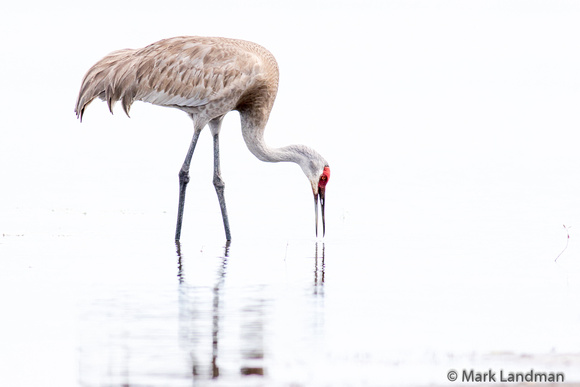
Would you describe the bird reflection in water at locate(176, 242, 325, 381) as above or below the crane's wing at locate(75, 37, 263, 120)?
below

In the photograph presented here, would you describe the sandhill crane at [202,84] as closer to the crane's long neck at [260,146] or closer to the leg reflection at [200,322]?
the crane's long neck at [260,146]

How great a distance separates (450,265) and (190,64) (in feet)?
14.8

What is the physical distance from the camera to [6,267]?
935 centimetres

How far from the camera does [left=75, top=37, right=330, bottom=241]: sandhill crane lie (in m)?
12.6

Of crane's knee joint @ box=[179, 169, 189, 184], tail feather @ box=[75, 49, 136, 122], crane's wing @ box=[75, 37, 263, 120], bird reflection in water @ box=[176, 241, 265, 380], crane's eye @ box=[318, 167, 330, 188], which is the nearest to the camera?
bird reflection in water @ box=[176, 241, 265, 380]

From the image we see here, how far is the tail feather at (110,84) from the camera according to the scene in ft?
41.9

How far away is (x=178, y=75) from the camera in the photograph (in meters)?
12.7

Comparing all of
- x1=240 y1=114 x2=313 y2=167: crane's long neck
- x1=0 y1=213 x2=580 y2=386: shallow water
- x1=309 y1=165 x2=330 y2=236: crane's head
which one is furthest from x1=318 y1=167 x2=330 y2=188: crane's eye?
x1=0 y1=213 x2=580 y2=386: shallow water

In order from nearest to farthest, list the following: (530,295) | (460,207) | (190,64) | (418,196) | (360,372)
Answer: (360,372), (530,295), (190,64), (460,207), (418,196)

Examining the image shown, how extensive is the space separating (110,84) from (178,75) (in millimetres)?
788

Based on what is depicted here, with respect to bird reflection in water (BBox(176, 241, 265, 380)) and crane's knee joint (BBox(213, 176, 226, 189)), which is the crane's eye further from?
bird reflection in water (BBox(176, 241, 265, 380))

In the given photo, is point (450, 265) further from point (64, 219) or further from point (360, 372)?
point (64, 219)

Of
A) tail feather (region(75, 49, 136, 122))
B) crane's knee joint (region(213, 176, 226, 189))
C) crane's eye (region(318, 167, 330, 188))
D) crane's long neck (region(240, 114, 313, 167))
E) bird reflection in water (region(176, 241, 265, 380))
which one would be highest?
tail feather (region(75, 49, 136, 122))

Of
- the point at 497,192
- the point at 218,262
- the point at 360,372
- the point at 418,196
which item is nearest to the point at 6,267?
the point at 218,262
